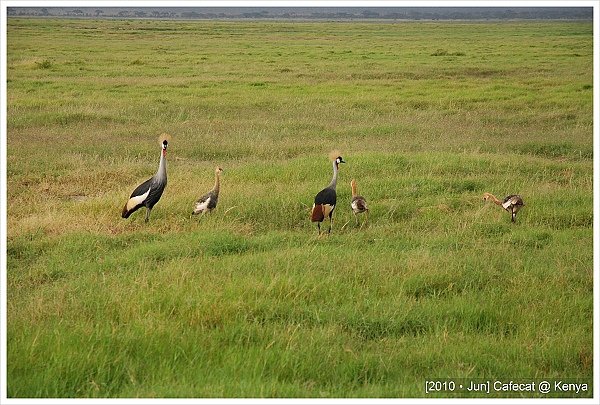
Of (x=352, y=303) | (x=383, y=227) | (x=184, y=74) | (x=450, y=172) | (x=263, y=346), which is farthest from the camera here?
(x=184, y=74)

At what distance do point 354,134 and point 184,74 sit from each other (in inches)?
603

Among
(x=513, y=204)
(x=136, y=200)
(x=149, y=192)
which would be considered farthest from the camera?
(x=513, y=204)

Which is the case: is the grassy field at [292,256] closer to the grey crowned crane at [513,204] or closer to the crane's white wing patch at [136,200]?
the grey crowned crane at [513,204]

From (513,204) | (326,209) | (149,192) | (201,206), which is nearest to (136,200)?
(149,192)

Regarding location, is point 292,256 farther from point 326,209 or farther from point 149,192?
point 149,192

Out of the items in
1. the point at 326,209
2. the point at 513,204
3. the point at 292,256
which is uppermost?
the point at 326,209

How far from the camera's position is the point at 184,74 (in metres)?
30.6

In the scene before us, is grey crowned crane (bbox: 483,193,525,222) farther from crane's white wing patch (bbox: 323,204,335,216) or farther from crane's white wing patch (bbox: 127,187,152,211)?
crane's white wing patch (bbox: 127,187,152,211)

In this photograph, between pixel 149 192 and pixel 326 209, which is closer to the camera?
pixel 326 209

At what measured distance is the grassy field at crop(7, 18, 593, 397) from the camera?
5.36m

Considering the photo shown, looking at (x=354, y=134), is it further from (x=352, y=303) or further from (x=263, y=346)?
(x=263, y=346)

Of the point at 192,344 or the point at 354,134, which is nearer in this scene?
the point at 192,344

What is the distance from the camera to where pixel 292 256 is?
7.71 meters

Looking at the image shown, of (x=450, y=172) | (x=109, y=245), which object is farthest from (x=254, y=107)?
(x=109, y=245)
